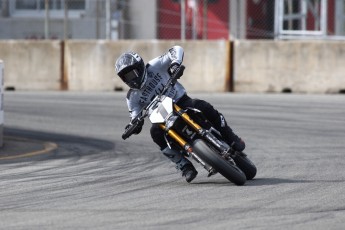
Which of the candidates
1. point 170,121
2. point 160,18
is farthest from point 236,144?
point 160,18

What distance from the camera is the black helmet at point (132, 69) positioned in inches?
424

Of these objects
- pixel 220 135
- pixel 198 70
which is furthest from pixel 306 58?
pixel 220 135

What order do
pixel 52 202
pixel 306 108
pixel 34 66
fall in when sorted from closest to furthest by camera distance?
pixel 52 202 → pixel 306 108 → pixel 34 66

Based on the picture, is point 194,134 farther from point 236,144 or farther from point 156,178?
point 156,178

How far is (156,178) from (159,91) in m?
0.94

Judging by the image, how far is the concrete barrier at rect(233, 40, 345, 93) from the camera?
2328 centimetres

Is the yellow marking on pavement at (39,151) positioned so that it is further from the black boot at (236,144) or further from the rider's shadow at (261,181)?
the black boot at (236,144)

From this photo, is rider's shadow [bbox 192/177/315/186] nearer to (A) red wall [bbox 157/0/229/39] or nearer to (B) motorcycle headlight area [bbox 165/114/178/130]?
(B) motorcycle headlight area [bbox 165/114/178/130]

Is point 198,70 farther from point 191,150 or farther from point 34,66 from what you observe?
point 191,150

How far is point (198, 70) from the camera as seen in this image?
24.1m

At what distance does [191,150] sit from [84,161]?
9.80ft

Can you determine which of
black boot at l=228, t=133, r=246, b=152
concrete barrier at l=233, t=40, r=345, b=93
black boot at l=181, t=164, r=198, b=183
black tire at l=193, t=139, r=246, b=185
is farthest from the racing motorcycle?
concrete barrier at l=233, t=40, r=345, b=93

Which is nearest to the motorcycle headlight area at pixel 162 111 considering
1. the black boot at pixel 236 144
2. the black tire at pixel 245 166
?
the black boot at pixel 236 144

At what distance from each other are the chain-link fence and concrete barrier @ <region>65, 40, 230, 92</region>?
14.5 feet
